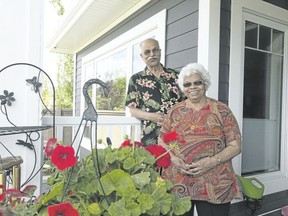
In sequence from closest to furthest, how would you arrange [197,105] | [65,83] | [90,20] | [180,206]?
1. [180,206]
2. [197,105]
3. [90,20]
4. [65,83]

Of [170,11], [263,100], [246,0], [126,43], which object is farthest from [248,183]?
[126,43]

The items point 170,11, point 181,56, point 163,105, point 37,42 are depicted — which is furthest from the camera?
point 170,11

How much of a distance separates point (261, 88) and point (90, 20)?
3.28 m

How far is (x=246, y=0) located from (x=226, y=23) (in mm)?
329

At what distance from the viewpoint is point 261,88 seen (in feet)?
9.91

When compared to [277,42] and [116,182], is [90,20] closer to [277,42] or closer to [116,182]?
[277,42]

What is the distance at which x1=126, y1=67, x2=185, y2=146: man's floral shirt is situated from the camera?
205 centimetres

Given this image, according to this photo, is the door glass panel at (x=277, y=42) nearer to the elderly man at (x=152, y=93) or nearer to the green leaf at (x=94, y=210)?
the elderly man at (x=152, y=93)

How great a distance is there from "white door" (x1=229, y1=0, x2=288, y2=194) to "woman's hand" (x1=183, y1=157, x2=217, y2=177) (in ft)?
3.88

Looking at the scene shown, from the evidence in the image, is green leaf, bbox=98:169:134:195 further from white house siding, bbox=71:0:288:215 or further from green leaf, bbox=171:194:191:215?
white house siding, bbox=71:0:288:215

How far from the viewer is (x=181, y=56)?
2961mm

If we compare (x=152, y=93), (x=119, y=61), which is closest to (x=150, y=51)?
(x=152, y=93)

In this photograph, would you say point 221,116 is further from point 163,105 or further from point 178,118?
point 163,105

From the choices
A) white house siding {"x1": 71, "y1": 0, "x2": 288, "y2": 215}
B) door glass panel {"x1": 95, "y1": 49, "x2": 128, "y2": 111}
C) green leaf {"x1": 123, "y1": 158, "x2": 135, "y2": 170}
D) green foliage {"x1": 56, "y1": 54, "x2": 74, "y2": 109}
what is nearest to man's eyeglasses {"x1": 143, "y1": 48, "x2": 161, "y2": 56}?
white house siding {"x1": 71, "y1": 0, "x2": 288, "y2": 215}
